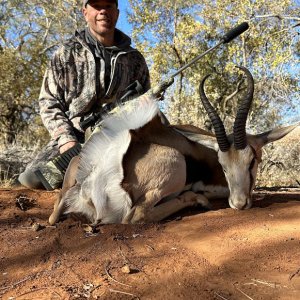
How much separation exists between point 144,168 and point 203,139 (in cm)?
104

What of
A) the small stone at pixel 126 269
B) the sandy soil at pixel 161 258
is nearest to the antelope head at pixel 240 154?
the sandy soil at pixel 161 258

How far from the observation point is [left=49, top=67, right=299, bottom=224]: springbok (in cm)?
346

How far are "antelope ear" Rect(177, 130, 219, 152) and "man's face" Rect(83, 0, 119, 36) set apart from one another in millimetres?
1855

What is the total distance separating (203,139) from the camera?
4348 mm

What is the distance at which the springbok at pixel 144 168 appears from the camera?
11.4 feet

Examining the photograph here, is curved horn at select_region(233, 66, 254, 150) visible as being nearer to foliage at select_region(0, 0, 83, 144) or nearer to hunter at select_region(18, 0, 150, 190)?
hunter at select_region(18, 0, 150, 190)

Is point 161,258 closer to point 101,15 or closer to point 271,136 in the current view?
point 271,136

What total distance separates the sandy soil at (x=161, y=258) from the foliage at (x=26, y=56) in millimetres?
10006

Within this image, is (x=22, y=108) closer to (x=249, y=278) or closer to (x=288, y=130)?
(x=288, y=130)

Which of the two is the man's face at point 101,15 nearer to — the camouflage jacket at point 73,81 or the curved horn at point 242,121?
the camouflage jacket at point 73,81

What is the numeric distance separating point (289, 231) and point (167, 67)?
1411cm

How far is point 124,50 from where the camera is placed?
555cm

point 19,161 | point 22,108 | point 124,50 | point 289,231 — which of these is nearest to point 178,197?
point 289,231

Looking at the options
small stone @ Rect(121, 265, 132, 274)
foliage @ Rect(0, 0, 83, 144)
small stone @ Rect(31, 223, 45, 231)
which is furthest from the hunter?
foliage @ Rect(0, 0, 83, 144)
